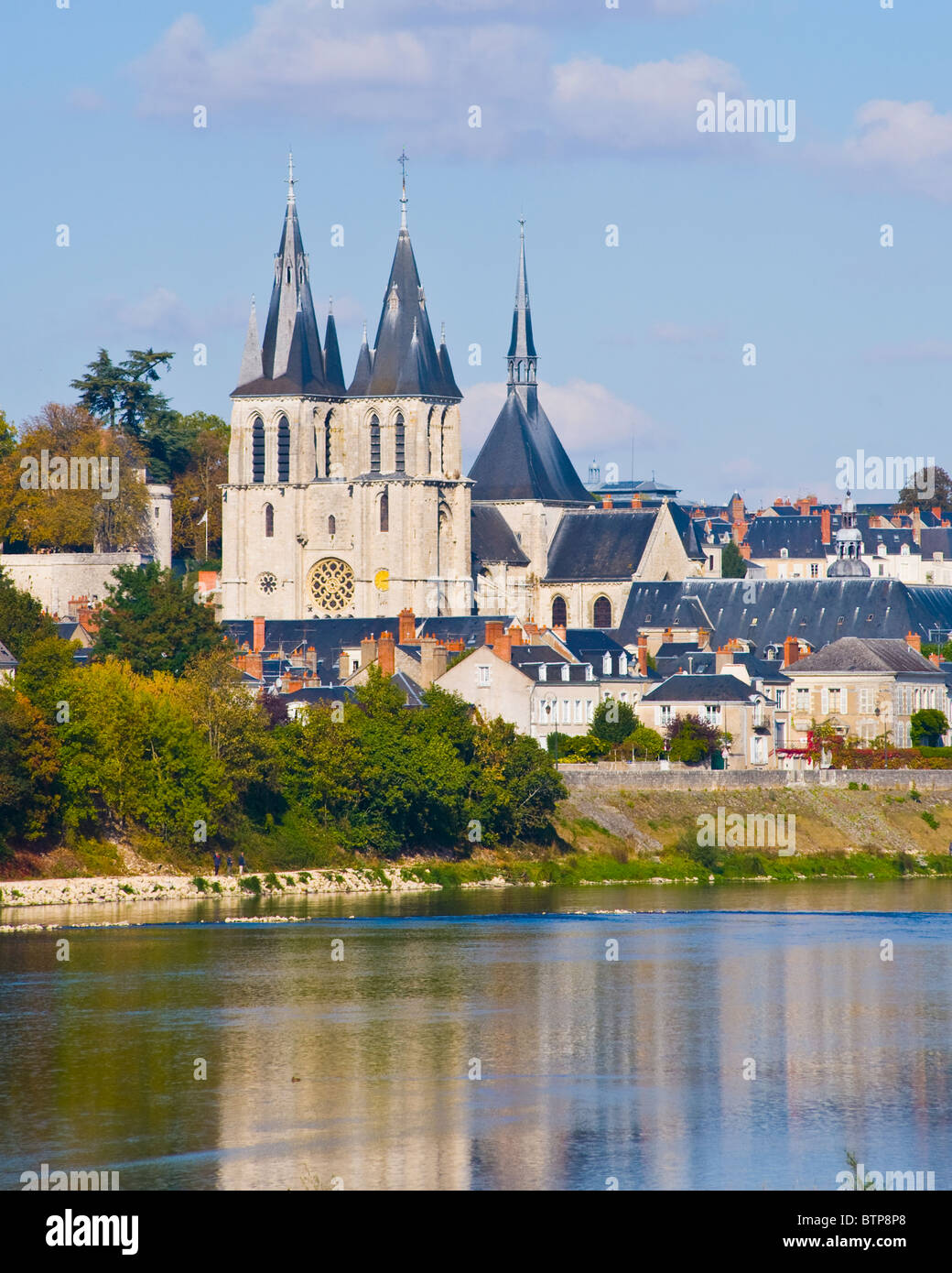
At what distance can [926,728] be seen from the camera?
7894cm

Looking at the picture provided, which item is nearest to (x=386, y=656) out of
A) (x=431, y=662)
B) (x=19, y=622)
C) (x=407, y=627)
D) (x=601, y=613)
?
(x=431, y=662)

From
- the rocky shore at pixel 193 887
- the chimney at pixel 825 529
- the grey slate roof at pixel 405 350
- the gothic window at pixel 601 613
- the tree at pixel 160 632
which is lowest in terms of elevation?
the rocky shore at pixel 193 887

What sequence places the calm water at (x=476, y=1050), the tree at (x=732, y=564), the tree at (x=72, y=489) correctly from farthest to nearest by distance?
1. the tree at (x=732, y=564)
2. the tree at (x=72, y=489)
3. the calm water at (x=476, y=1050)

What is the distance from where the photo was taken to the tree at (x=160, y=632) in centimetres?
6850

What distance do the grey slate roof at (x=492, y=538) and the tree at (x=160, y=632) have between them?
34.2 meters

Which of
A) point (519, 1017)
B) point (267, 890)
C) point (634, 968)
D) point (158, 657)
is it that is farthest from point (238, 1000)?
point (158, 657)

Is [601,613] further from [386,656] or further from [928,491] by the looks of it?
[928,491]

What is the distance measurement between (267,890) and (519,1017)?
62.9 feet

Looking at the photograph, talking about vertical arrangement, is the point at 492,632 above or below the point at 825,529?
below

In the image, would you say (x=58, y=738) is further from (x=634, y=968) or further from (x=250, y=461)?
(x=250, y=461)

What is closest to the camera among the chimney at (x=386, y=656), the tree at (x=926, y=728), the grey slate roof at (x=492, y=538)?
the chimney at (x=386, y=656)

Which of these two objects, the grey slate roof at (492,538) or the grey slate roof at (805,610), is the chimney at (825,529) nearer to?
the grey slate roof at (492,538)

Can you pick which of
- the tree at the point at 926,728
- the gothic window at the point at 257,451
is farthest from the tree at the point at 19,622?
the gothic window at the point at 257,451

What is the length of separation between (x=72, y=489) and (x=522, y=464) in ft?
76.0
